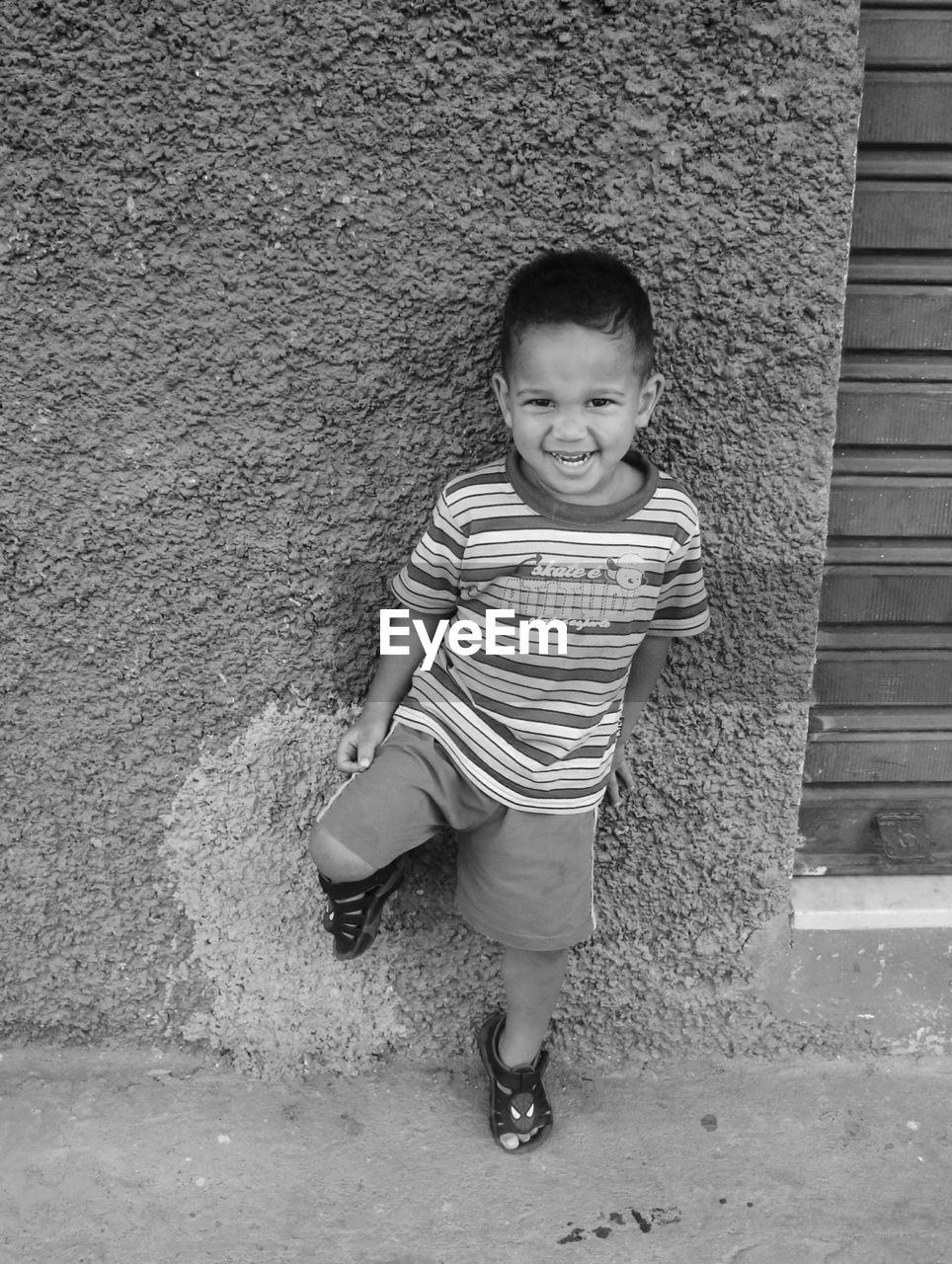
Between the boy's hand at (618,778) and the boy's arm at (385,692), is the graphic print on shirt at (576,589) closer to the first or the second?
the boy's arm at (385,692)

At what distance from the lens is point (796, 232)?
5.86 ft

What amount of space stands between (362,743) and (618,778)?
53 centimetres

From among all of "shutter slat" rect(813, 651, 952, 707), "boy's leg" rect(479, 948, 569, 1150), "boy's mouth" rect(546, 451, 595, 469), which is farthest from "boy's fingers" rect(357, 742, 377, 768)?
"shutter slat" rect(813, 651, 952, 707)

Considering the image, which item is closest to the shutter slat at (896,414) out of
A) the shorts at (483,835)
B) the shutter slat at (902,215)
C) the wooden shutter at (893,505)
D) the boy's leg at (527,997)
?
the wooden shutter at (893,505)

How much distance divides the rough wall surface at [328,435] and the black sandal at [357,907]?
200mm

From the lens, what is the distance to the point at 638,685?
76.9 inches

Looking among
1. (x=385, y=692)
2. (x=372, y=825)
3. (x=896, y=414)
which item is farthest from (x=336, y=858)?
(x=896, y=414)

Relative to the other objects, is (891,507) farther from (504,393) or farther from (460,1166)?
(460,1166)

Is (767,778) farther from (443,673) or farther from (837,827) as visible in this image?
(443,673)

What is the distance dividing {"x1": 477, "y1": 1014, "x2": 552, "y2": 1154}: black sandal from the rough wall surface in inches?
6.3

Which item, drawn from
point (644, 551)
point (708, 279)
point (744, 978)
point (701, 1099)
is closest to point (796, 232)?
point (708, 279)

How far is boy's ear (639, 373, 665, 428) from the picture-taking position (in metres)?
1.70

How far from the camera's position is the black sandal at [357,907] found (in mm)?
1873

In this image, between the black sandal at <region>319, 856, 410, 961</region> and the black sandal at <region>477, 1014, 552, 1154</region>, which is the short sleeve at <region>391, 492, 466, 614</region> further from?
the black sandal at <region>477, 1014, 552, 1154</region>
